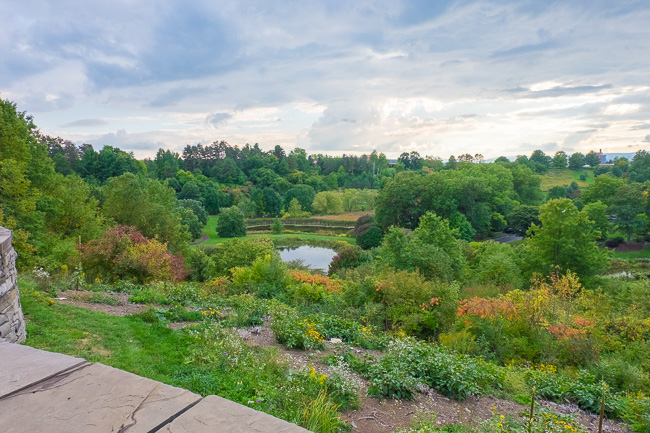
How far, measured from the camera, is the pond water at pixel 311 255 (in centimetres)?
3244

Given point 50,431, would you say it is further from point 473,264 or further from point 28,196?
point 473,264

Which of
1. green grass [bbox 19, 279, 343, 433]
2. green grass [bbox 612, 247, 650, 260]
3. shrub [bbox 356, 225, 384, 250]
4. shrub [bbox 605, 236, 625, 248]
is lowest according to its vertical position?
green grass [bbox 612, 247, 650, 260]

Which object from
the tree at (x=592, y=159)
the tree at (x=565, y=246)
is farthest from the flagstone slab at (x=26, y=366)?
the tree at (x=592, y=159)

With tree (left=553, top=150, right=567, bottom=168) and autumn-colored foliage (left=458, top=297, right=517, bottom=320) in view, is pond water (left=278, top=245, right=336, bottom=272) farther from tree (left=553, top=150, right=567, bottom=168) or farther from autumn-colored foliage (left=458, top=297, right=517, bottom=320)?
tree (left=553, top=150, right=567, bottom=168)

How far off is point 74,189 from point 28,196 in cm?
429

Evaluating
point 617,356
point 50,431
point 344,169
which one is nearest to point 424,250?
point 617,356

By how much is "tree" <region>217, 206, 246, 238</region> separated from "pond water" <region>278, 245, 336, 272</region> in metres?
8.77

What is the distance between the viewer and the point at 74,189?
1852 centimetres

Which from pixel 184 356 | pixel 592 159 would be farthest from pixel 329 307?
pixel 592 159

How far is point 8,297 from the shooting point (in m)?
4.16

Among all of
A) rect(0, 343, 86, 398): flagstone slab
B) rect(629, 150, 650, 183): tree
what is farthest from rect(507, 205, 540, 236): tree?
rect(0, 343, 86, 398): flagstone slab

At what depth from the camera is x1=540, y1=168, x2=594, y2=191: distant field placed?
6825cm

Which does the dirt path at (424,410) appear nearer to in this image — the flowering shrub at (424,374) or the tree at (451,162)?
the flowering shrub at (424,374)

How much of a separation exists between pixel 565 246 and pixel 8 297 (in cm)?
2211
